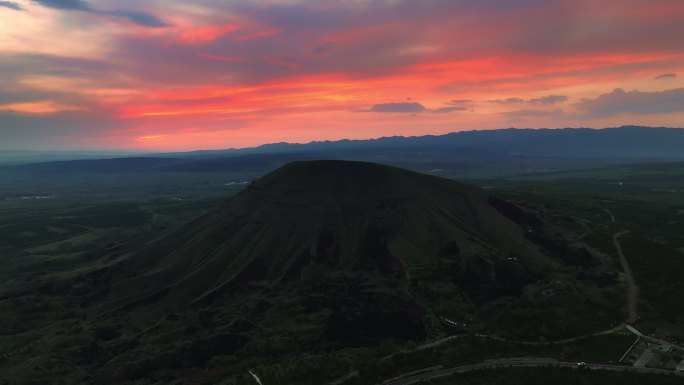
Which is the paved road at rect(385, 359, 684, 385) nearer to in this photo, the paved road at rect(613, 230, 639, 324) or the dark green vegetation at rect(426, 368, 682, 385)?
the dark green vegetation at rect(426, 368, 682, 385)

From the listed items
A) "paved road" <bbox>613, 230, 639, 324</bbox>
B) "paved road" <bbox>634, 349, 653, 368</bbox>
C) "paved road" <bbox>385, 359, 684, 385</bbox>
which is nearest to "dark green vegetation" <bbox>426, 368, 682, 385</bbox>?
"paved road" <bbox>385, 359, 684, 385</bbox>

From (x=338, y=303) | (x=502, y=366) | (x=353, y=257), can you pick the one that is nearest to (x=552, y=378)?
(x=502, y=366)

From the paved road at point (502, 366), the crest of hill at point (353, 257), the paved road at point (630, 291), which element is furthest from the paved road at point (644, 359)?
the crest of hill at point (353, 257)

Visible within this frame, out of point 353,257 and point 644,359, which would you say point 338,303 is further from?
point 644,359

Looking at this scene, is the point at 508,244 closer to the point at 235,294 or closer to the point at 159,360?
the point at 235,294

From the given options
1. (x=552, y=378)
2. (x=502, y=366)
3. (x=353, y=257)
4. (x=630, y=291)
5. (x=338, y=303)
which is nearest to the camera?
(x=552, y=378)

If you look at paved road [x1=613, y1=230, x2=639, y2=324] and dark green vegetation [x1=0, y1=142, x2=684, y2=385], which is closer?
dark green vegetation [x1=0, y1=142, x2=684, y2=385]

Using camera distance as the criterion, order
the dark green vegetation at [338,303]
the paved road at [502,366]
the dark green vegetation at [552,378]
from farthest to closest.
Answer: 1. the dark green vegetation at [338,303]
2. the paved road at [502,366]
3. the dark green vegetation at [552,378]

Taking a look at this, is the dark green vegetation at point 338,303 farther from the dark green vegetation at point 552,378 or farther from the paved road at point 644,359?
the dark green vegetation at point 552,378
